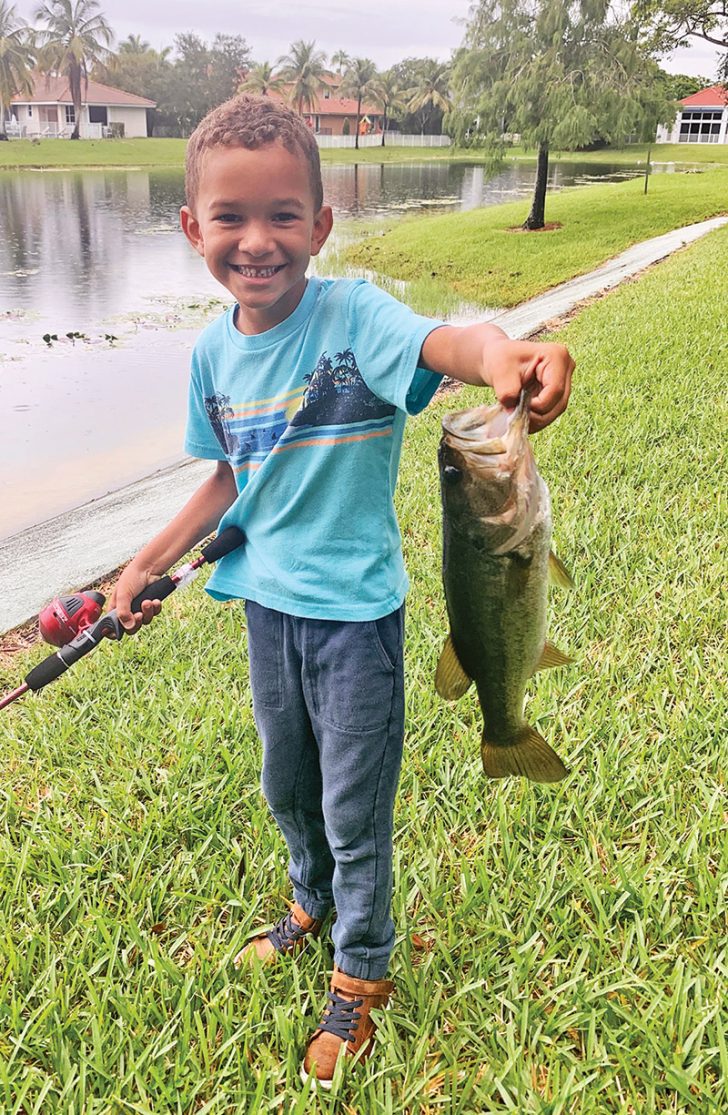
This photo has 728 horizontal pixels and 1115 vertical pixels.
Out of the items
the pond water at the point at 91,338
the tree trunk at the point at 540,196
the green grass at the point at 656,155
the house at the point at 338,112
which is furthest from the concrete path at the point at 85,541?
the house at the point at 338,112

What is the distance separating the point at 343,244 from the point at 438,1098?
2027 cm

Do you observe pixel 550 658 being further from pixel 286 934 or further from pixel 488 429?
pixel 286 934

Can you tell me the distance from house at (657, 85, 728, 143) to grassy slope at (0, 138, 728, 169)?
5.70 metres

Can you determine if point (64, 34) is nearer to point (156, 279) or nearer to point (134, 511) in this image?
point (156, 279)

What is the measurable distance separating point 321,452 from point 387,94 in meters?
88.2

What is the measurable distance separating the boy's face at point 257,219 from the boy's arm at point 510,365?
389 mm

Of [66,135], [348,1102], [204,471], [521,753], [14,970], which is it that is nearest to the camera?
[521,753]

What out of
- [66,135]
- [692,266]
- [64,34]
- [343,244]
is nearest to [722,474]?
[692,266]

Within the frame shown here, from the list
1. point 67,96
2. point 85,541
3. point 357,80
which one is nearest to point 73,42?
point 67,96

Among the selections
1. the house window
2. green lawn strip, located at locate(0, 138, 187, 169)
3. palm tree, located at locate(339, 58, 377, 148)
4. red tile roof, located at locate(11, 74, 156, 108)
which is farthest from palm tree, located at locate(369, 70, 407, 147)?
green lawn strip, located at locate(0, 138, 187, 169)

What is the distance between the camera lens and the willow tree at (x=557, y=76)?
17.7 metres

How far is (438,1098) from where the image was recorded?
169 centimetres

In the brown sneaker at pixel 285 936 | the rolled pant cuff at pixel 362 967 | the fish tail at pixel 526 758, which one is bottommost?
the brown sneaker at pixel 285 936

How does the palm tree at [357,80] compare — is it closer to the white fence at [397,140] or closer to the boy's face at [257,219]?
the white fence at [397,140]
